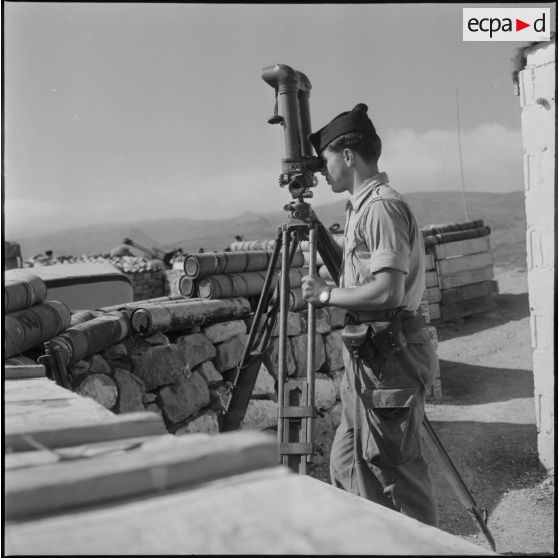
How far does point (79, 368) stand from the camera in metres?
3.13

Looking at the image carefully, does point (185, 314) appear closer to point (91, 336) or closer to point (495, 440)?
point (91, 336)

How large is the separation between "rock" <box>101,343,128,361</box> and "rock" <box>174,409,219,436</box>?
547 millimetres

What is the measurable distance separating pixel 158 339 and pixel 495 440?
2.45m

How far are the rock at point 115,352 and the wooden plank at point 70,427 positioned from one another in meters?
2.21

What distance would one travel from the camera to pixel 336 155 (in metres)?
2.56

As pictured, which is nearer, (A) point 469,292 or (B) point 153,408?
(B) point 153,408

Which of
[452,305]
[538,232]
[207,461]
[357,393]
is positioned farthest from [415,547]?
[452,305]

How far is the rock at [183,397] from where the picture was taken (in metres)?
3.70

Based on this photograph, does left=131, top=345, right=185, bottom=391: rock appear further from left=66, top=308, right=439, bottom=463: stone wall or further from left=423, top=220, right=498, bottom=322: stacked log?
left=423, top=220, right=498, bottom=322: stacked log

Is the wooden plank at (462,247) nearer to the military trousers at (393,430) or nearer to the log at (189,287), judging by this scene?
the log at (189,287)

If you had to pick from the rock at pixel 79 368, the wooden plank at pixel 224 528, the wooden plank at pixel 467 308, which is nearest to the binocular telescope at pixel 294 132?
the rock at pixel 79 368

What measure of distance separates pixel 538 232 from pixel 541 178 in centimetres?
31

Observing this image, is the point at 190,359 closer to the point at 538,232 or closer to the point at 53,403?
the point at 538,232

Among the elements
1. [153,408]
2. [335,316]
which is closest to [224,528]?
[153,408]
